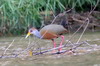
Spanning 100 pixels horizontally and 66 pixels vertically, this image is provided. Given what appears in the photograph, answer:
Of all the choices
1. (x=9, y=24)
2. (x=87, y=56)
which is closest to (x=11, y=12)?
(x=9, y=24)

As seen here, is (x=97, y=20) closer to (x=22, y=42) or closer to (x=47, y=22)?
(x=47, y=22)

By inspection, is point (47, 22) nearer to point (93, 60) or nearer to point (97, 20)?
point (97, 20)

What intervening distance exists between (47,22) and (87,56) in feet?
12.9

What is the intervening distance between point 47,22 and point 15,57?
372cm

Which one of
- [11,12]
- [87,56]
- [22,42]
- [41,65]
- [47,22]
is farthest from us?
[47,22]

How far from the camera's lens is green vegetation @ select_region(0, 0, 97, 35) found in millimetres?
7711

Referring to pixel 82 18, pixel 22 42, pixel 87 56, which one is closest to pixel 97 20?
pixel 82 18

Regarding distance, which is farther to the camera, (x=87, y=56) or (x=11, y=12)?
(x=11, y=12)

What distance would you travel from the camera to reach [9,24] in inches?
312

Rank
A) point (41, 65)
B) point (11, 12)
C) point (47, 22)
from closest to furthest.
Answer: point (41, 65) < point (11, 12) < point (47, 22)

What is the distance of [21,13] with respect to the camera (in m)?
7.93

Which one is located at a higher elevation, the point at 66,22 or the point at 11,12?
the point at 11,12

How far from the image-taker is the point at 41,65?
14.6ft

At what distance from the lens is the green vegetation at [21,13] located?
25.3 feet
